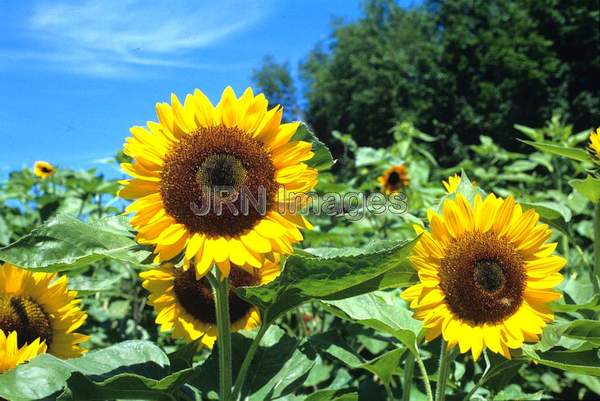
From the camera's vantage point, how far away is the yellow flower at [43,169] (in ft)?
16.1

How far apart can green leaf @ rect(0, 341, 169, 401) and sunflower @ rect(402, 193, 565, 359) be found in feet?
1.76

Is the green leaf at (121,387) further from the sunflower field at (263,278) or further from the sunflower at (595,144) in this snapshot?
the sunflower at (595,144)

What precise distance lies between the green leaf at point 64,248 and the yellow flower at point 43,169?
3.97 metres

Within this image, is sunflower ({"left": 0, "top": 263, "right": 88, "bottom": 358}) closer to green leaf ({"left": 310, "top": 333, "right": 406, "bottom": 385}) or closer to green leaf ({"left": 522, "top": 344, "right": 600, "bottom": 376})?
green leaf ({"left": 310, "top": 333, "right": 406, "bottom": 385})

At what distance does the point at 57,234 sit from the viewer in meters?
1.15

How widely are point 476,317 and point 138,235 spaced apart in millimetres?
732

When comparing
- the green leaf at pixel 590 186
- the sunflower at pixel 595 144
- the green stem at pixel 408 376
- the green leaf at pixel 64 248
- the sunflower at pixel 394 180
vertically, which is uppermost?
the sunflower at pixel 394 180

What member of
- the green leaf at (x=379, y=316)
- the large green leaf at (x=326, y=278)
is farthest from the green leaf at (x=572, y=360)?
the large green leaf at (x=326, y=278)

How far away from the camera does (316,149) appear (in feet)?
4.39

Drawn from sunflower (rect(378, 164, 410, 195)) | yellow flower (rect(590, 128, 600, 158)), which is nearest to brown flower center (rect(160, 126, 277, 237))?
yellow flower (rect(590, 128, 600, 158))

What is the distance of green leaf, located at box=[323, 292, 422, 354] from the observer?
4.43 ft

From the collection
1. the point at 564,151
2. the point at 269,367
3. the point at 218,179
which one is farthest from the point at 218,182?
the point at 564,151

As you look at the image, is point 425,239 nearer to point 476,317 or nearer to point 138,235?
point 476,317

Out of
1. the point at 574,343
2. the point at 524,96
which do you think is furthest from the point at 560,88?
the point at 574,343
